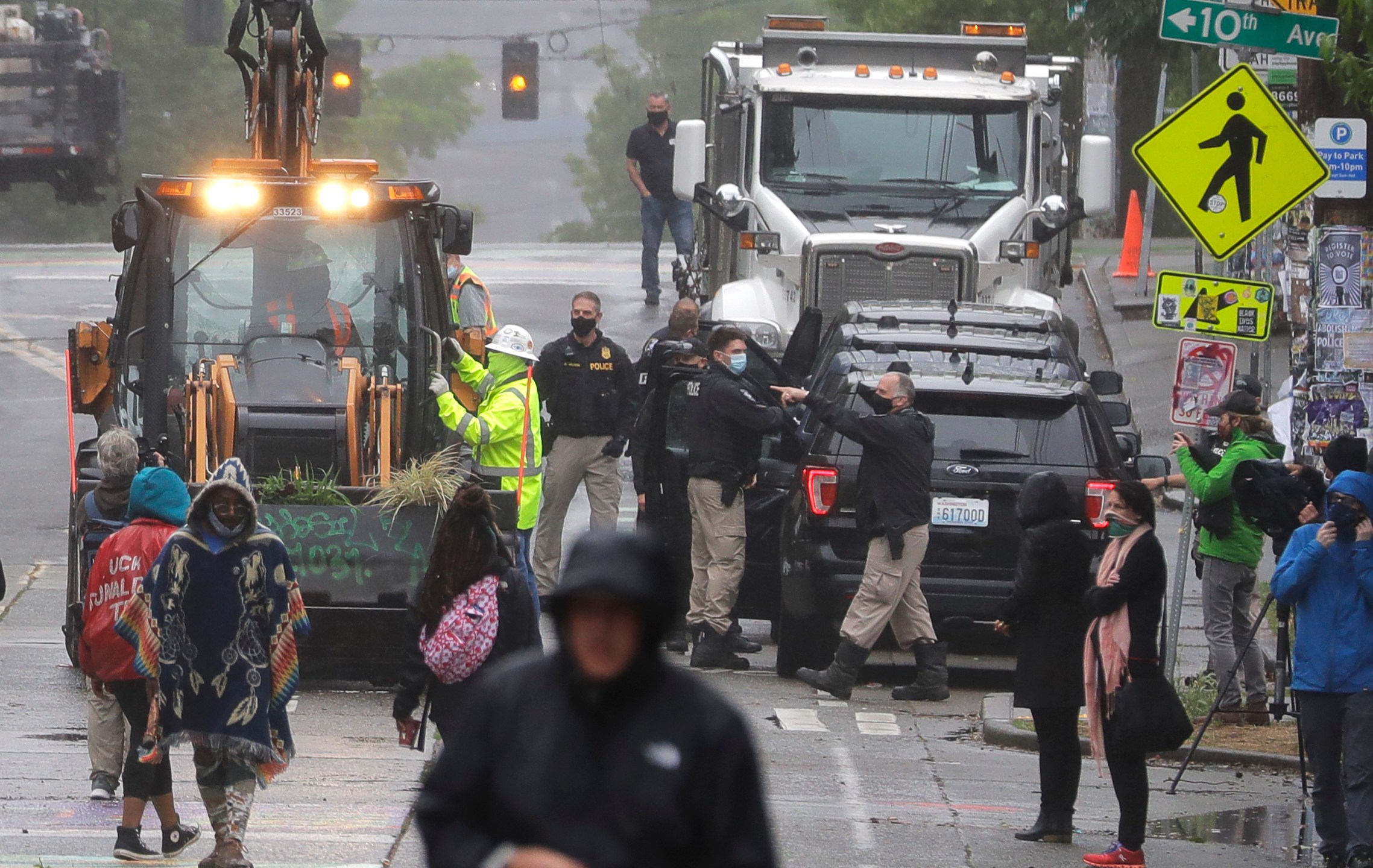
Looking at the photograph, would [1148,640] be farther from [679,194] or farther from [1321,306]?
[679,194]

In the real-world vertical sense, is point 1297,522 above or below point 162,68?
below

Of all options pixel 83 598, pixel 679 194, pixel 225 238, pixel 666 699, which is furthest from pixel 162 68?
pixel 666 699

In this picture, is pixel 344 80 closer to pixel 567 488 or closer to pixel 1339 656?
pixel 567 488

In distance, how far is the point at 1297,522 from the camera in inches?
398

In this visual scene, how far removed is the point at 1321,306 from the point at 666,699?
8359 millimetres

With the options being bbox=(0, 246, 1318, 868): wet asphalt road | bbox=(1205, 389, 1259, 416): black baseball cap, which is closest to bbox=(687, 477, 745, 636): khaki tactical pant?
bbox=(0, 246, 1318, 868): wet asphalt road

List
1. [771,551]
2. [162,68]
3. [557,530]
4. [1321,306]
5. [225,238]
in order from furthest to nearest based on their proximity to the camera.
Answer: [162,68] → [557,530] → [771,551] → [225,238] → [1321,306]

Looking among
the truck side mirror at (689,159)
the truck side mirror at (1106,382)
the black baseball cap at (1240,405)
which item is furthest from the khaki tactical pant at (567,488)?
the black baseball cap at (1240,405)

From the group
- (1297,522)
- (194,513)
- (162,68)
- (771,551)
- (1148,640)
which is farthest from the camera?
(162,68)

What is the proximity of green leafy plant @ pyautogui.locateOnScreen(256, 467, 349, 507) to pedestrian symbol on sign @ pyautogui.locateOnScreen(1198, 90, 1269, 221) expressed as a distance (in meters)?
4.66

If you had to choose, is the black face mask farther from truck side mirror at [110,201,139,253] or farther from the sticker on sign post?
truck side mirror at [110,201,139,253]

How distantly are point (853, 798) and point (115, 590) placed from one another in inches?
128

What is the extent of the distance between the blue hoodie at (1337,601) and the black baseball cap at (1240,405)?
264 centimetres

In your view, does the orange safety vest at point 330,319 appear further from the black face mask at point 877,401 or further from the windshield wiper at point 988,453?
the windshield wiper at point 988,453
